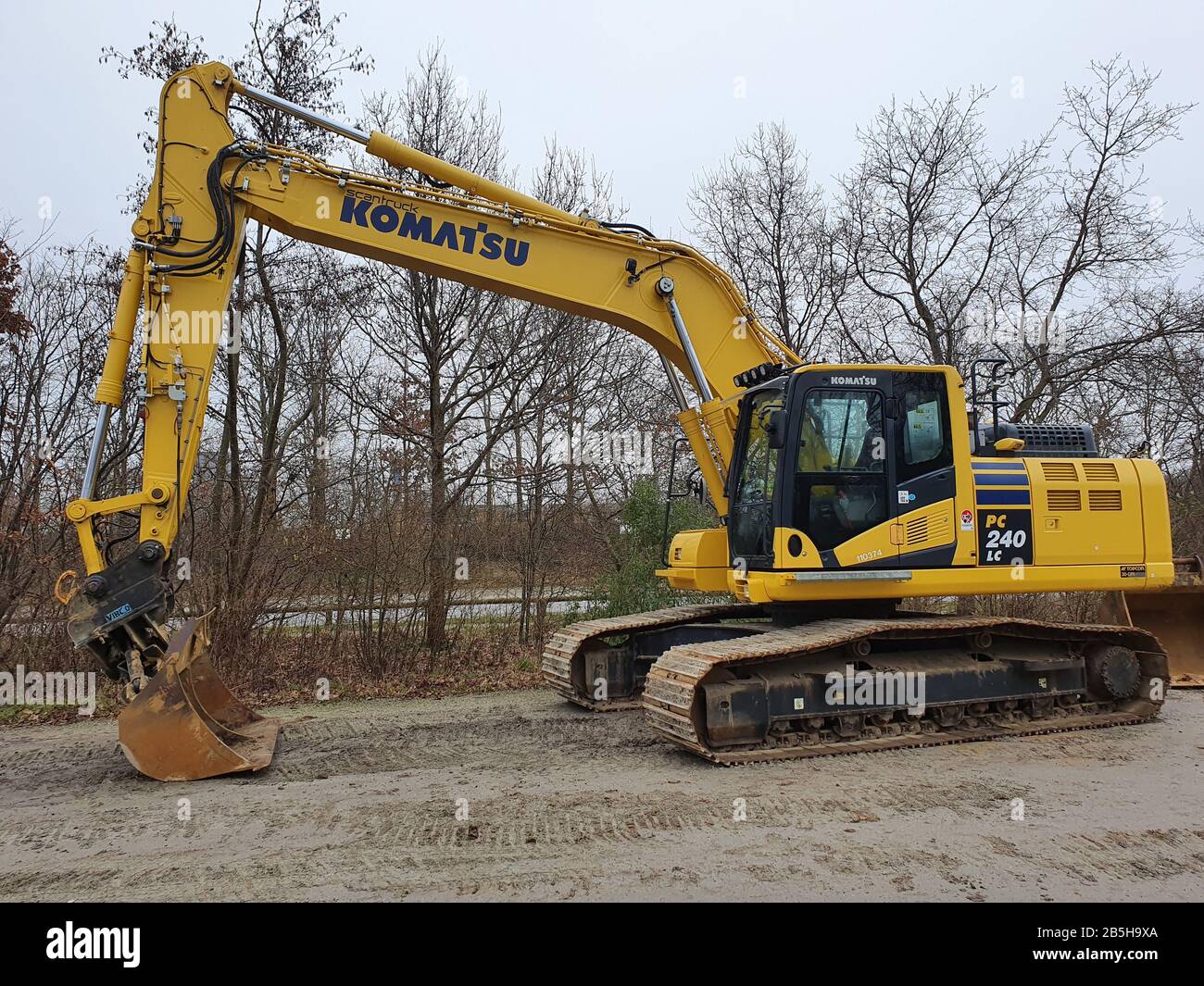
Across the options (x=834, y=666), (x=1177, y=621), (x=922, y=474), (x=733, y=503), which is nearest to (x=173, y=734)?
(x=733, y=503)

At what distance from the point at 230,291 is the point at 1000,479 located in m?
6.37

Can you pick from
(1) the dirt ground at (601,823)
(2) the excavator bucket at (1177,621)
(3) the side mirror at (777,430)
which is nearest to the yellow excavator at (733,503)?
(3) the side mirror at (777,430)

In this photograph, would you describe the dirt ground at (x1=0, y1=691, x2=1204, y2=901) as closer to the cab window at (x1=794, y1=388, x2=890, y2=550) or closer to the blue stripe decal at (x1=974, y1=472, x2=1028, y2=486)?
the cab window at (x1=794, y1=388, x2=890, y2=550)

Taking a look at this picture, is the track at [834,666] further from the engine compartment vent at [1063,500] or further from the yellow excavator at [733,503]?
the engine compartment vent at [1063,500]

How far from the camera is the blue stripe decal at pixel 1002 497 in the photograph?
7.50 metres

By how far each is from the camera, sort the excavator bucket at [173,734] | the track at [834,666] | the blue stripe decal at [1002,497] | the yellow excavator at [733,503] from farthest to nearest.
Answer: the blue stripe decal at [1002,497] → the track at [834,666] → the yellow excavator at [733,503] → the excavator bucket at [173,734]

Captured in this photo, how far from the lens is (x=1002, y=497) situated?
7559 millimetres

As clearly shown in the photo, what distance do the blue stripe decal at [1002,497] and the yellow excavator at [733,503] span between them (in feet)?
0.06

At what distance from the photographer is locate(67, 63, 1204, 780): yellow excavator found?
20.6 ft

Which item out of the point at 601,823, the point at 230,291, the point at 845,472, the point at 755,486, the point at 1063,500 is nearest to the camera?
the point at 601,823

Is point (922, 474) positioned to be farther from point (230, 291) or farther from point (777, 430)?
point (230, 291)

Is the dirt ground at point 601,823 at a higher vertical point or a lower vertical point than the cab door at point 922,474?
lower
